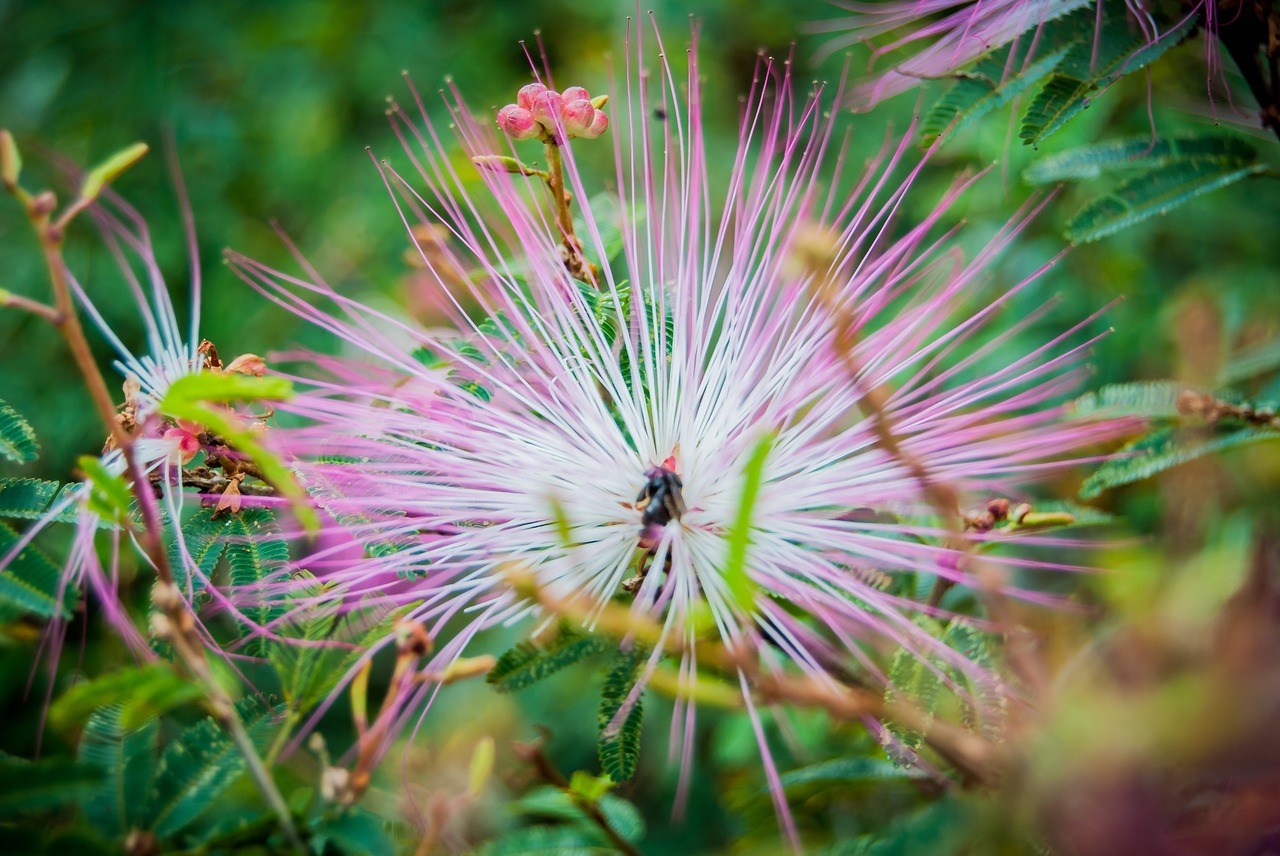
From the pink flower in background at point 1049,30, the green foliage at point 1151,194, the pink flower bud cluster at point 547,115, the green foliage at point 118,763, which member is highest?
the pink flower bud cluster at point 547,115

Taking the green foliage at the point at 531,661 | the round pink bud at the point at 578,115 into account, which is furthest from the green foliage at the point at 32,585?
the round pink bud at the point at 578,115

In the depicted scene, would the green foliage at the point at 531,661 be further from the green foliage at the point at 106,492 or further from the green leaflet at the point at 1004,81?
the green leaflet at the point at 1004,81

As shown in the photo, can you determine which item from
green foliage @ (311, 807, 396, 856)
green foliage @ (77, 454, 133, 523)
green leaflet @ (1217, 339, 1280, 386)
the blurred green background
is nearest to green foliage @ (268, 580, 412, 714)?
green foliage @ (311, 807, 396, 856)

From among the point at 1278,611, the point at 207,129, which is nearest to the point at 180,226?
the point at 207,129

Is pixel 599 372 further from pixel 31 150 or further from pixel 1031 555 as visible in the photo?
pixel 31 150

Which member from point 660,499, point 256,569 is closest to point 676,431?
point 660,499

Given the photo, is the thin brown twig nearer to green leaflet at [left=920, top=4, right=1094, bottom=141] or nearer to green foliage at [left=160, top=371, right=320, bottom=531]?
green foliage at [left=160, top=371, right=320, bottom=531]

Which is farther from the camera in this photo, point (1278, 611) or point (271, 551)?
point (271, 551)
